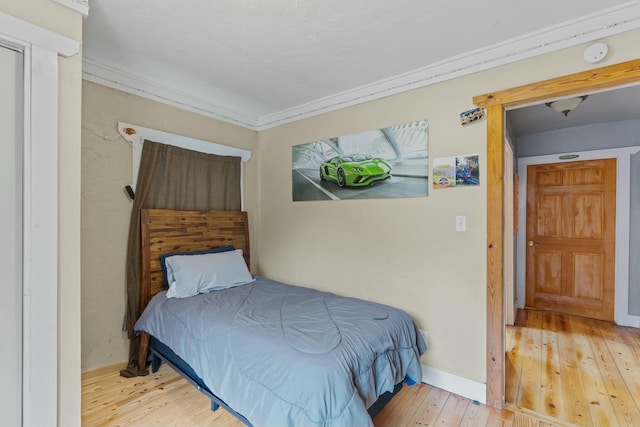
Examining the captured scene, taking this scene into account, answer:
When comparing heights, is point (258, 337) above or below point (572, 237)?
below

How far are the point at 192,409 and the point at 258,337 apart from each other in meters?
0.87

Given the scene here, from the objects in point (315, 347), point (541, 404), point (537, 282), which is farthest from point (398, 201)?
point (537, 282)

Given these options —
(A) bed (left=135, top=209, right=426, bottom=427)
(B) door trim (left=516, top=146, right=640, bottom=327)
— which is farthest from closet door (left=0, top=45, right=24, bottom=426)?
(B) door trim (left=516, top=146, right=640, bottom=327)

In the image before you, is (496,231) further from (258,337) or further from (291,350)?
(258,337)

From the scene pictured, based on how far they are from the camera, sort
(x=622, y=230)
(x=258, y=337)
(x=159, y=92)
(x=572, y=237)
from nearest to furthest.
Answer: (x=258, y=337)
(x=159, y=92)
(x=622, y=230)
(x=572, y=237)

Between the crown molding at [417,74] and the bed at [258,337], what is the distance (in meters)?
1.10

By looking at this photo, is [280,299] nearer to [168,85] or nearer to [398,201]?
[398,201]

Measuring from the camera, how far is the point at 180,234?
2.85 m

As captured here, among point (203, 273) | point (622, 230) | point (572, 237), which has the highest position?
point (622, 230)

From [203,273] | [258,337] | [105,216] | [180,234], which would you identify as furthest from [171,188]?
[258,337]

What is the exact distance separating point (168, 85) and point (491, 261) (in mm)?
3082

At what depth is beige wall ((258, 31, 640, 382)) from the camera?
6.99 ft

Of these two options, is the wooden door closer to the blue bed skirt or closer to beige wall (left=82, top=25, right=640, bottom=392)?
beige wall (left=82, top=25, right=640, bottom=392)

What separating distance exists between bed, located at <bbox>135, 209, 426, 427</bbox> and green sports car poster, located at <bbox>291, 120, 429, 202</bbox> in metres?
0.97
